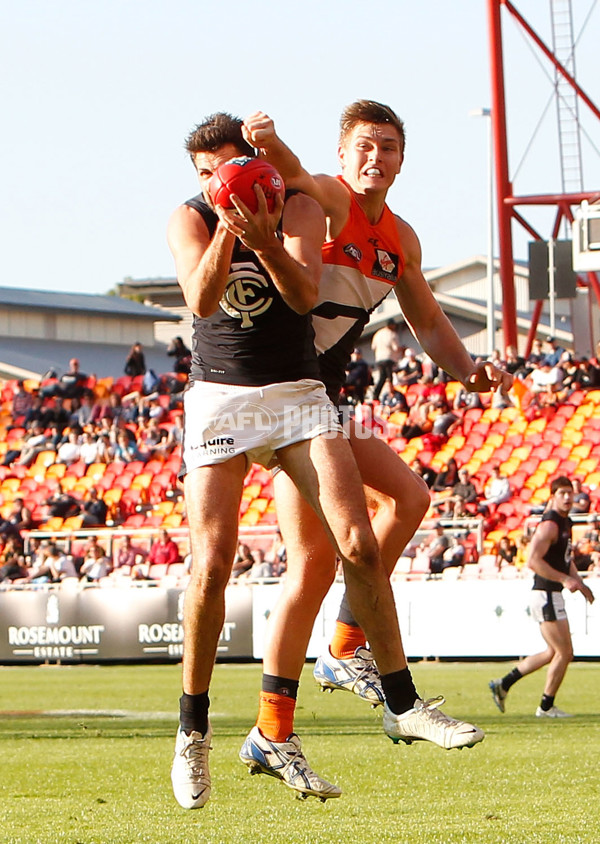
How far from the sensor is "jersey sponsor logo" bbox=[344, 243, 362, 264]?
618 centimetres

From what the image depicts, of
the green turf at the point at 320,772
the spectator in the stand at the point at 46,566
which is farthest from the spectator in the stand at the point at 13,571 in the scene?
the green turf at the point at 320,772

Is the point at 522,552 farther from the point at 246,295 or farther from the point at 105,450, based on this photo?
the point at 246,295

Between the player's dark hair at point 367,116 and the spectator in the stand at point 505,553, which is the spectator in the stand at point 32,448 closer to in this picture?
the spectator in the stand at point 505,553

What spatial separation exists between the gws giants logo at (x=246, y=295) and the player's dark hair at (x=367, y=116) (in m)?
0.96

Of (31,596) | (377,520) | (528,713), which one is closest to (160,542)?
(31,596)

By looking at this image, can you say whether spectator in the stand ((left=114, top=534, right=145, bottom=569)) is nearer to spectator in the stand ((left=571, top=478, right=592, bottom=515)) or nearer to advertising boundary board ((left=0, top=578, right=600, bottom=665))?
advertising boundary board ((left=0, top=578, right=600, bottom=665))

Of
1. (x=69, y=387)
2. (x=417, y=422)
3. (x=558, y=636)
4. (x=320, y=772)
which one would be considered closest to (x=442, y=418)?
(x=417, y=422)

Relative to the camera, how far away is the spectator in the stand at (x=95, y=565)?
73.2 ft

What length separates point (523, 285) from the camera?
163 feet

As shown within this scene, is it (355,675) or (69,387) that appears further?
(69,387)

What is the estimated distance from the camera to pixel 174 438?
27094mm

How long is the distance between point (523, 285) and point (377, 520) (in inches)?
1735

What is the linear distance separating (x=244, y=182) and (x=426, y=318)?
183 cm

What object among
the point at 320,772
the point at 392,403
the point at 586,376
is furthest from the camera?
the point at 392,403
